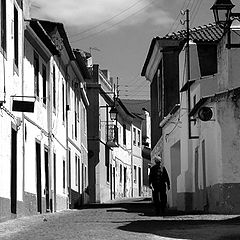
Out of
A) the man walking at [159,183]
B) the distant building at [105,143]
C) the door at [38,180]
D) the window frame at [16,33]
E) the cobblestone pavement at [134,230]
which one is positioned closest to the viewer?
the cobblestone pavement at [134,230]

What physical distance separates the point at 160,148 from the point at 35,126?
12.7 metres

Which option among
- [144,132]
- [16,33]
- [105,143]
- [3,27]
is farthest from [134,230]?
[144,132]

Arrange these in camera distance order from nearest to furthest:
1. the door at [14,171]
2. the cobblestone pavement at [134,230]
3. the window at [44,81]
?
the cobblestone pavement at [134,230], the door at [14,171], the window at [44,81]

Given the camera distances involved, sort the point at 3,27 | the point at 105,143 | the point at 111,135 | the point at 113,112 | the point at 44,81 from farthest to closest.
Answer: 1. the point at 111,135
2. the point at 105,143
3. the point at 113,112
4. the point at 44,81
5. the point at 3,27

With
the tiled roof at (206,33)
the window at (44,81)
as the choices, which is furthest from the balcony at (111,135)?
the window at (44,81)

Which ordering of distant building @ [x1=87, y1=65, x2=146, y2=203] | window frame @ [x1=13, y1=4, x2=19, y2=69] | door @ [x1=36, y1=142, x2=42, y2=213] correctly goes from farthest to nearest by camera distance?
distant building @ [x1=87, y1=65, x2=146, y2=203] < door @ [x1=36, y1=142, x2=42, y2=213] < window frame @ [x1=13, y1=4, x2=19, y2=69]

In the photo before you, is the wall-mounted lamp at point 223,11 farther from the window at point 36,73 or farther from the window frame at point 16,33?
the window at point 36,73

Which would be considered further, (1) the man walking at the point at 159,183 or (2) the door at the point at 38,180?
(2) the door at the point at 38,180

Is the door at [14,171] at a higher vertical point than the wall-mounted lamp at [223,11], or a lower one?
lower

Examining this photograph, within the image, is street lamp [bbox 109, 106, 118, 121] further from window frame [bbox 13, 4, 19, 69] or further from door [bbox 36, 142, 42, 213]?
window frame [bbox 13, 4, 19, 69]

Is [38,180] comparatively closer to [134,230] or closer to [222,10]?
[222,10]

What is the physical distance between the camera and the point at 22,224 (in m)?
16.0

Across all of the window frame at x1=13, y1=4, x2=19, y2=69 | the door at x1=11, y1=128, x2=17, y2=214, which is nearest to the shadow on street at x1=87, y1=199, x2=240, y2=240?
the door at x1=11, y1=128, x2=17, y2=214

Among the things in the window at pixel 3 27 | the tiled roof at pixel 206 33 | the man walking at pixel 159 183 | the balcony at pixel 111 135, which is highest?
the tiled roof at pixel 206 33
